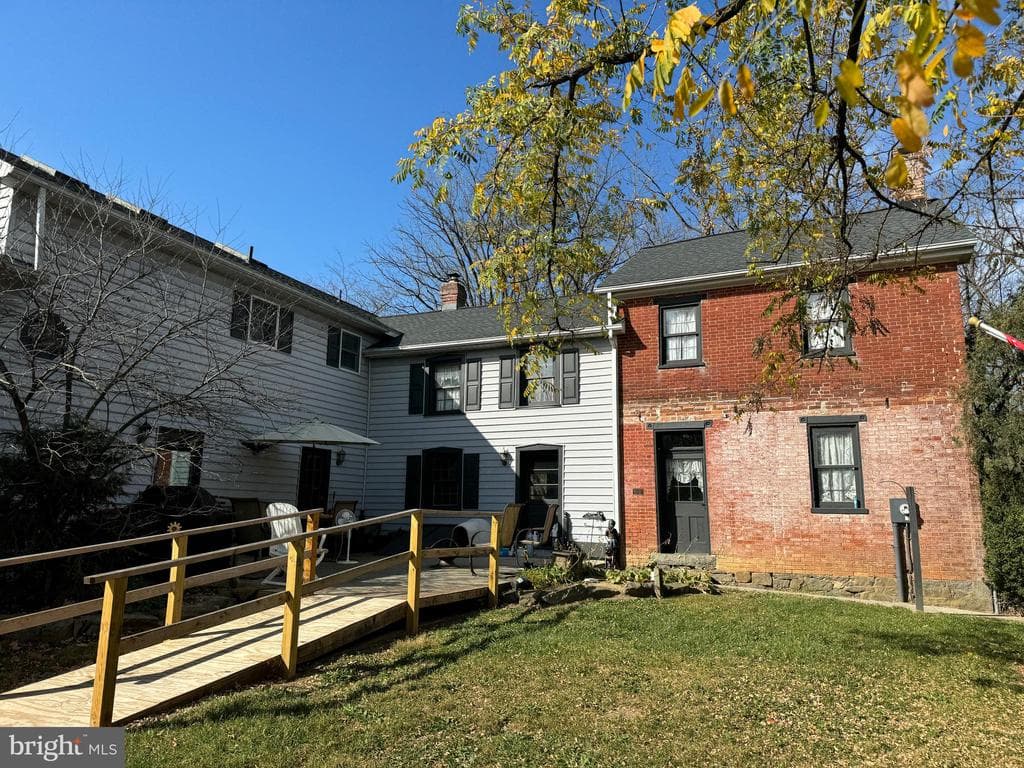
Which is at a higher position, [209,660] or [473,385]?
[473,385]

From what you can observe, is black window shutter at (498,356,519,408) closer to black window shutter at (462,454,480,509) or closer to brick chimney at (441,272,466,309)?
black window shutter at (462,454,480,509)

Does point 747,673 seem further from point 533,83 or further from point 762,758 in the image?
point 533,83

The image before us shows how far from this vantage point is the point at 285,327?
47.0ft

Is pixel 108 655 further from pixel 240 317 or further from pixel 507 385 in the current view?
pixel 507 385

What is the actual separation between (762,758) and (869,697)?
1.76 m

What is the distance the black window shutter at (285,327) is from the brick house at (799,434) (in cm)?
669

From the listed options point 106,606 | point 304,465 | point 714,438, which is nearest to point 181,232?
point 304,465

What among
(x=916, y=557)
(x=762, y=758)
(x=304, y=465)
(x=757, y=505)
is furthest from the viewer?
(x=304, y=465)

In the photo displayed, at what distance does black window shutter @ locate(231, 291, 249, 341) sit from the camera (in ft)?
42.5

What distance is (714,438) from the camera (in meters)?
13.1

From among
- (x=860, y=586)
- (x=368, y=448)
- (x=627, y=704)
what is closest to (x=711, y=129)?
(x=627, y=704)

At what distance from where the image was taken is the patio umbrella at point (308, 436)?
1243 centimetres

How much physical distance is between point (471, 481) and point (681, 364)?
5.27 metres

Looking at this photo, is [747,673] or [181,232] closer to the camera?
[747,673]
